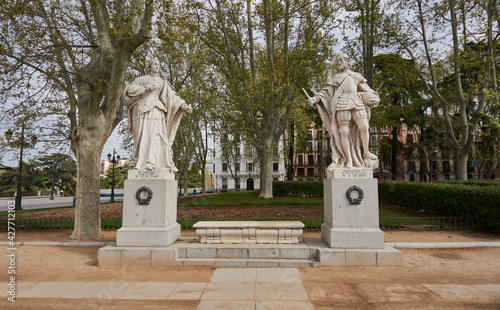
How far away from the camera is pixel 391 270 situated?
568cm

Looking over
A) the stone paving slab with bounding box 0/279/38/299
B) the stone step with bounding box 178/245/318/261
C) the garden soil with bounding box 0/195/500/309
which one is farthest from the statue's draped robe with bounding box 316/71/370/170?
the stone paving slab with bounding box 0/279/38/299

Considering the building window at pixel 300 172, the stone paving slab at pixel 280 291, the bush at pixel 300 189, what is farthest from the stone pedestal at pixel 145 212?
the building window at pixel 300 172

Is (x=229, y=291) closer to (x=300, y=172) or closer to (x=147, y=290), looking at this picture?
(x=147, y=290)

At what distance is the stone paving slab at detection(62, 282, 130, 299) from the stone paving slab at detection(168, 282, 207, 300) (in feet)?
3.15

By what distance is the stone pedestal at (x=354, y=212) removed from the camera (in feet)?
19.8

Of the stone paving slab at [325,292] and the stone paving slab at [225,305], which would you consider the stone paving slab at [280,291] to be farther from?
the stone paving slab at [225,305]

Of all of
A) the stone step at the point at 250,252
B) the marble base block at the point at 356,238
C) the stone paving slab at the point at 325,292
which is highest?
the marble base block at the point at 356,238

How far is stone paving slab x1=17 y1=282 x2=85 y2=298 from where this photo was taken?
4503 millimetres

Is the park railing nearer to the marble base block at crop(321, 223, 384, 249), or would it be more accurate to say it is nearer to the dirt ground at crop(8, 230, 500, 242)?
the dirt ground at crop(8, 230, 500, 242)

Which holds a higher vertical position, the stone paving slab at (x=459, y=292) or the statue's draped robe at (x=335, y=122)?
the statue's draped robe at (x=335, y=122)

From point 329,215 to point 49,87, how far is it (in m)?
9.65

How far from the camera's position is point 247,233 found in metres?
6.54

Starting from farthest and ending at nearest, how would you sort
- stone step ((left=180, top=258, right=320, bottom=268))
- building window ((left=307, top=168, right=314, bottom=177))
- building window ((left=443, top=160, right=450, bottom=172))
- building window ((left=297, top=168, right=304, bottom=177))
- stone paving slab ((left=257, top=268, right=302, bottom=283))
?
1. building window ((left=297, top=168, right=304, bottom=177))
2. building window ((left=307, top=168, right=314, bottom=177))
3. building window ((left=443, top=160, right=450, bottom=172))
4. stone step ((left=180, top=258, right=320, bottom=268))
5. stone paving slab ((left=257, top=268, right=302, bottom=283))

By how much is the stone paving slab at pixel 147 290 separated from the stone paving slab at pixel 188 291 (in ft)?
0.33
